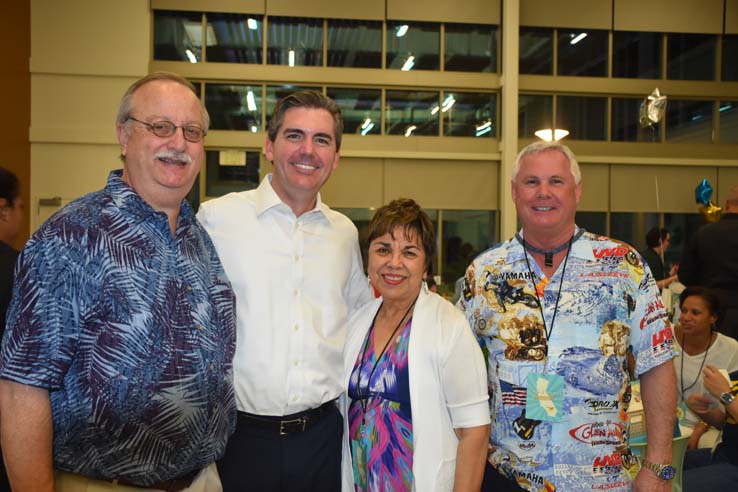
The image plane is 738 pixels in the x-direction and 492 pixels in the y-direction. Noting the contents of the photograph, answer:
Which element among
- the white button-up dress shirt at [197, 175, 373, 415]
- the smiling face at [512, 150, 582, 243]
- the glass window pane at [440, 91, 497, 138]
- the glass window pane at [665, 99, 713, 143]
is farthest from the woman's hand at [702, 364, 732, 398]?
the glass window pane at [665, 99, 713, 143]

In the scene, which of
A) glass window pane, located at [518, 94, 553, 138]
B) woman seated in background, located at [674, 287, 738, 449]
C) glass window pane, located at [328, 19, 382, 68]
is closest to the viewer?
woman seated in background, located at [674, 287, 738, 449]

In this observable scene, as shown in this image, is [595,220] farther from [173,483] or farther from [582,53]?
[173,483]

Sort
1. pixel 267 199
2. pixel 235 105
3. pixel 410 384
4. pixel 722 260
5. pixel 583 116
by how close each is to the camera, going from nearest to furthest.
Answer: pixel 410 384, pixel 267 199, pixel 722 260, pixel 235 105, pixel 583 116

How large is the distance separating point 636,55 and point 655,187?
8.68ft

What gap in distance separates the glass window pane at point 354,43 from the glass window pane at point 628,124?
4781mm

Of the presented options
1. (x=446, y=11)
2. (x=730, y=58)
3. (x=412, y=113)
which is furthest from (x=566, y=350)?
(x=730, y=58)

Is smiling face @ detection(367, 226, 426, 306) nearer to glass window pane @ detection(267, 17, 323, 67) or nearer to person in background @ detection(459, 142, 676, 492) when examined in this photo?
person in background @ detection(459, 142, 676, 492)

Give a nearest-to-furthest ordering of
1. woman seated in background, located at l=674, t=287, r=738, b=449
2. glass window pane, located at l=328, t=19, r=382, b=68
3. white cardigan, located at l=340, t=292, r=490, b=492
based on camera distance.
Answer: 1. white cardigan, located at l=340, t=292, r=490, b=492
2. woman seated in background, located at l=674, t=287, r=738, b=449
3. glass window pane, located at l=328, t=19, r=382, b=68

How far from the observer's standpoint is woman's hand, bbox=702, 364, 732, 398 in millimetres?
2537

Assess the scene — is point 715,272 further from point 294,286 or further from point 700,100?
point 700,100

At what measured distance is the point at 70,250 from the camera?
1391 mm

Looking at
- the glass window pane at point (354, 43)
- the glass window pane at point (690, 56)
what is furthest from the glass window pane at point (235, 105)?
the glass window pane at point (690, 56)

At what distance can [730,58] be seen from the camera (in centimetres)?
1145

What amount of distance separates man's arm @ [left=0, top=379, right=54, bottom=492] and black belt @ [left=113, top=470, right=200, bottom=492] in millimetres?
216
